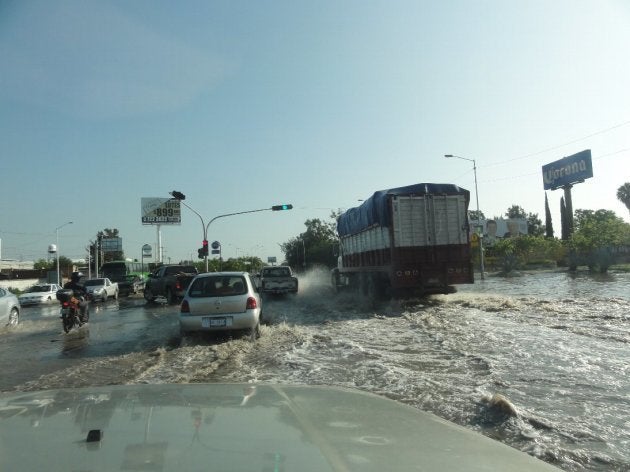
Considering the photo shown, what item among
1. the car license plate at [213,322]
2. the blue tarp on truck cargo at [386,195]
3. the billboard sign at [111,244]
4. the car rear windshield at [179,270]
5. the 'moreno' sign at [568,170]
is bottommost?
the car license plate at [213,322]

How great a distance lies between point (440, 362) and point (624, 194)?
8971 centimetres

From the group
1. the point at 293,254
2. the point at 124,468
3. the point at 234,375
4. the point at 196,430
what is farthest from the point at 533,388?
the point at 293,254

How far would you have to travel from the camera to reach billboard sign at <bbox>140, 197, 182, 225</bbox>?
5888cm

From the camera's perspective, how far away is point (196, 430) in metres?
2.59

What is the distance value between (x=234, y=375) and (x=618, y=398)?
16.2ft

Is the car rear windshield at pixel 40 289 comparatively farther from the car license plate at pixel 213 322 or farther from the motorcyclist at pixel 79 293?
the car license plate at pixel 213 322

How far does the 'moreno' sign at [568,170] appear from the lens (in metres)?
54.9

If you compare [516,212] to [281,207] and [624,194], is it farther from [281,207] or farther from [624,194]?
[281,207]

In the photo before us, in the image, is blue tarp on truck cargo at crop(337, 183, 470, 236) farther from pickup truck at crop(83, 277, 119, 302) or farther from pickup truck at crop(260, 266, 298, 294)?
pickup truck at crop(83, 277, 119, 302)

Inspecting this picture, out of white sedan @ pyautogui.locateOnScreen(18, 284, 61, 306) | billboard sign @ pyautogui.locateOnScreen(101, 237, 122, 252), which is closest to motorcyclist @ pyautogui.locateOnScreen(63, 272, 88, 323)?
white sedan @ pyautogui.locateOnScreen(18, 284, 61, 306)

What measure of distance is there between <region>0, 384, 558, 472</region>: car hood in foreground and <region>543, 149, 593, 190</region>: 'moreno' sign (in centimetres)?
5866

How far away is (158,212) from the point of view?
5922 centimetres

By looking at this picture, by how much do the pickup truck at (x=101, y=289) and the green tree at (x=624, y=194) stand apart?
264ft

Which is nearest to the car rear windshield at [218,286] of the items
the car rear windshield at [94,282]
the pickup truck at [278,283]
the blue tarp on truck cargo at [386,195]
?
the blue tarp on truck cargo at [386,195]
